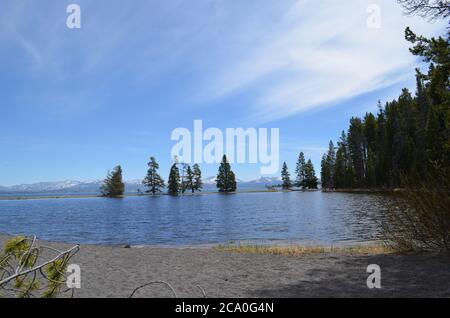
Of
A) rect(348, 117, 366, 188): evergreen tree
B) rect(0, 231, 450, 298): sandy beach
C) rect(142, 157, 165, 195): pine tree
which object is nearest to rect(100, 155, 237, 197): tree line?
rect(142, 157, 165, 195): pine tree

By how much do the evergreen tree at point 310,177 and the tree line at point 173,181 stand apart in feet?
101

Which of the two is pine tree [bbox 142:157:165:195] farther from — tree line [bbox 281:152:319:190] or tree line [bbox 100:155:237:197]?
tree line [bbox 281:152:319:190]

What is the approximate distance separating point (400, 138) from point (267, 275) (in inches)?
3083

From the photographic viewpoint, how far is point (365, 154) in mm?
104000

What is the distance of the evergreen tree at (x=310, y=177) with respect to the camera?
152375mm

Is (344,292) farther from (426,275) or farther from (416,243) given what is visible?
(416,243)

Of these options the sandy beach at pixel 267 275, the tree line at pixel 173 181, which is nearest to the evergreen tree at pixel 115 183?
the tree line at pixel 173 181

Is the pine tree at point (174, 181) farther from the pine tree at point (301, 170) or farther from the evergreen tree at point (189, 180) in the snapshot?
the pine tree at point (301, 170)

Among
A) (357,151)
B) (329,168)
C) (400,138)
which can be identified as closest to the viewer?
(400,138)

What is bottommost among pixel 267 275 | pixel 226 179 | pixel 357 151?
pixel 267 275

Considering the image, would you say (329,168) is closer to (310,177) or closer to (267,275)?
(310,177)

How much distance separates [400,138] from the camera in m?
79.0

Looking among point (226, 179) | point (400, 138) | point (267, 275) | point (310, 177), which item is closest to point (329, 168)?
point (310, 177)
